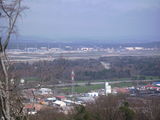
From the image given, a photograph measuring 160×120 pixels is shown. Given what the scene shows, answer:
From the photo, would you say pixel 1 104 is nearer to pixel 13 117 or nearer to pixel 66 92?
pixel 13 117

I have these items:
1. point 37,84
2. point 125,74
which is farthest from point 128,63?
point 37,84

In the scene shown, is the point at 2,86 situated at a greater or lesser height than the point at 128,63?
greater

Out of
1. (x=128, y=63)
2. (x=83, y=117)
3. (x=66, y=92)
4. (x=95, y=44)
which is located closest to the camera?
(x=83, y=117)

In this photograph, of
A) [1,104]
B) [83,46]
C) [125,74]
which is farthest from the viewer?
[83,46]

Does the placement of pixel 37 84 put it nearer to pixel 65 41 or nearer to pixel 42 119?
pixel 42 119

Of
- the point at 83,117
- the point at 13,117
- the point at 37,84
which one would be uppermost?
the point at 37,84

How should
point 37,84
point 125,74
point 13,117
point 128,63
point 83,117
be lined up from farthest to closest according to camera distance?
point 128,63
point 125,74
point 83,117
point 37,84
point 13,117

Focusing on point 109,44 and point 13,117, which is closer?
point 13,117

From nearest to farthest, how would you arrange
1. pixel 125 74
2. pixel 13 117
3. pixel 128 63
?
pixel 13 117
pixel 125 74
pixel 128 63

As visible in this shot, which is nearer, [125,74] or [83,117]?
[83,117]

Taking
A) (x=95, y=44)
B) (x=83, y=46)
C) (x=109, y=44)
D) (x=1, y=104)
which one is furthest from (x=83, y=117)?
(x=109, y=44)
